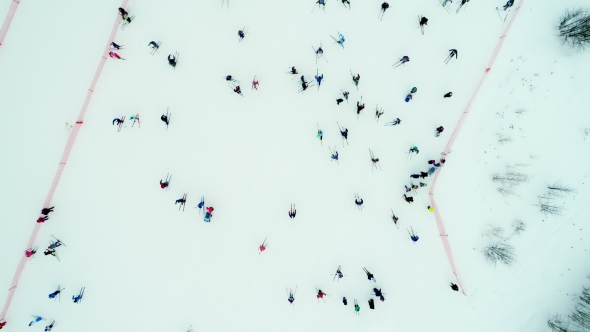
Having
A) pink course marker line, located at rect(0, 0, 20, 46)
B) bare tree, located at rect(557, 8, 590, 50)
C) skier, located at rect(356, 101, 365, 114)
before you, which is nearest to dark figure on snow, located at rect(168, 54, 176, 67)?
pink course marker line, located at rect(0, 0, 20, 46)

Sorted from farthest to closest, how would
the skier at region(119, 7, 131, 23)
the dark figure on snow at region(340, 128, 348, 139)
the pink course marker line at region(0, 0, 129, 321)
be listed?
the pink course marker line at region(0, 0, 129, 321) → the dark figure on snow at region(340, 128, 348, 139) → the skier at region(119, 7, 131, 23)

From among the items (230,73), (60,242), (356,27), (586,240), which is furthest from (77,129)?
(586,240)

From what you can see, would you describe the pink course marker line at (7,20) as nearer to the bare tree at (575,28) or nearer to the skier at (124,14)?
the skier at (124,14)

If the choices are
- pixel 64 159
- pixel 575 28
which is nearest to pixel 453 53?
pixel 575 28

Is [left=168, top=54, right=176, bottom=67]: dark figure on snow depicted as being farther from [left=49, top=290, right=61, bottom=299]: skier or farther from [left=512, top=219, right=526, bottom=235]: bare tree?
[left=512, top=219, right=526, bottom=235]: bare tree

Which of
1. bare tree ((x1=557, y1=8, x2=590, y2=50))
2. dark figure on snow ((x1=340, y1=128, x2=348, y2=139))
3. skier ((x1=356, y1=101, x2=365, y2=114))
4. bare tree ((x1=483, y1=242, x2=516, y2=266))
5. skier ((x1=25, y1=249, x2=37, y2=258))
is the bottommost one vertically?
skier ((x1=25, y1=249, x2=37, y2=258))

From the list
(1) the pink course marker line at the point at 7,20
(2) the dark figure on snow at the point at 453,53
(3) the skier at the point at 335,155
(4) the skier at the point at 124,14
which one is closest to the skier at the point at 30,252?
(1) the pink course marker line at the point at 7,20
